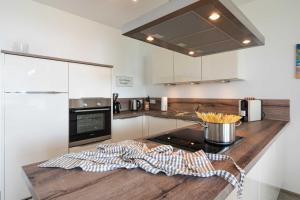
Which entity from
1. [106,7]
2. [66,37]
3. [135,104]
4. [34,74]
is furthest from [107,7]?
[135,104]

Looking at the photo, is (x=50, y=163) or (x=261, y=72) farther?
(x=261, y=72)

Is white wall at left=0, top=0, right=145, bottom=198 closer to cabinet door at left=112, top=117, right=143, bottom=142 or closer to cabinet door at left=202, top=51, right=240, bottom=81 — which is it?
cabinet door at left=112, top=117, right=143, bottom=142

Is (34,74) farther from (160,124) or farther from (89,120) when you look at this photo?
(160,124)

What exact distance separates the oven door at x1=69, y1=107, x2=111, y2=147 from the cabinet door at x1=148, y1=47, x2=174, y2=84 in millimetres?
1043

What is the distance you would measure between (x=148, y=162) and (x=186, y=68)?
2.06 meters

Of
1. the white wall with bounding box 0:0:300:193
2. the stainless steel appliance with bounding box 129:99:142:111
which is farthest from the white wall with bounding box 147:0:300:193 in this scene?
the stainless steel appliance with bounding box 129:99:142:111

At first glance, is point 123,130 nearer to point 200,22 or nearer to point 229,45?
point 229,45

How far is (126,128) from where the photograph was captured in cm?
269

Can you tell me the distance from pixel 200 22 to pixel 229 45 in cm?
53

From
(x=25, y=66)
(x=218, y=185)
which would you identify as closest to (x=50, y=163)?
(x=218, y=185)

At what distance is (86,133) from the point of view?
2188 mm

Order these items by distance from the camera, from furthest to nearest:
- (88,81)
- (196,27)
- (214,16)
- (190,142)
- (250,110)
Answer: (88,81)
(250,110)
(190,142)
(196,27)
(214,16)

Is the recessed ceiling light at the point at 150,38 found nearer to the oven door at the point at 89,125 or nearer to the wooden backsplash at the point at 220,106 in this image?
the oven door at the point at 89,125

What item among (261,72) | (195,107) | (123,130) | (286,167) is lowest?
(286,167)
